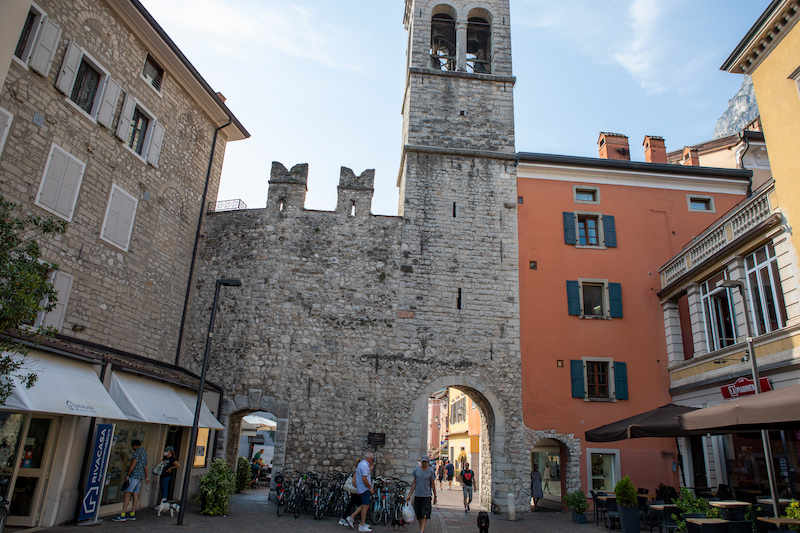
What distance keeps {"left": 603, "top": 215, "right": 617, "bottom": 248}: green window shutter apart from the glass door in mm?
14669

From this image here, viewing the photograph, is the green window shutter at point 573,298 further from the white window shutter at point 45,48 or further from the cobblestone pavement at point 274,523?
the white window shutter at point 45,48

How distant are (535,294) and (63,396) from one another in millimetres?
11757

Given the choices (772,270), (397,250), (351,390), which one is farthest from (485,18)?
(351,390)

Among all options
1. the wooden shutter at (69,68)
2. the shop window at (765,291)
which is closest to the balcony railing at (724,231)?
the shop window at (765,291)

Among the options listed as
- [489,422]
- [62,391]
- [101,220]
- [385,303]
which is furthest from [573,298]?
[62,391]

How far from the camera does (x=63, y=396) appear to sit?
7.48 m

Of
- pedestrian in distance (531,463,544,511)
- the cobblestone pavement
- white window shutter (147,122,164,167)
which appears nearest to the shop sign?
the cobblestone pavement

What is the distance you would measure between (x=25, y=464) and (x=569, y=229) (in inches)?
560

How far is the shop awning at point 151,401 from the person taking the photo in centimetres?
888

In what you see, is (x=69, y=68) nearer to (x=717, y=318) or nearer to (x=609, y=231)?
(x=609, y=231)

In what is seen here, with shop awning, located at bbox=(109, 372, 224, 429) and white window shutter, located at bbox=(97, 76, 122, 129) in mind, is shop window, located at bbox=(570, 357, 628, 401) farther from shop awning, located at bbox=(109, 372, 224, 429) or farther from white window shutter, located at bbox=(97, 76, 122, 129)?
white window shutter, located at bbox=(97, 76, 122, 129)

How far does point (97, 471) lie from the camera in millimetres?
8516

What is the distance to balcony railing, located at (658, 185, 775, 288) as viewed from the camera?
1088 cm

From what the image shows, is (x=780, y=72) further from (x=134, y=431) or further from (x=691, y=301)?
(x=134, y=431)
